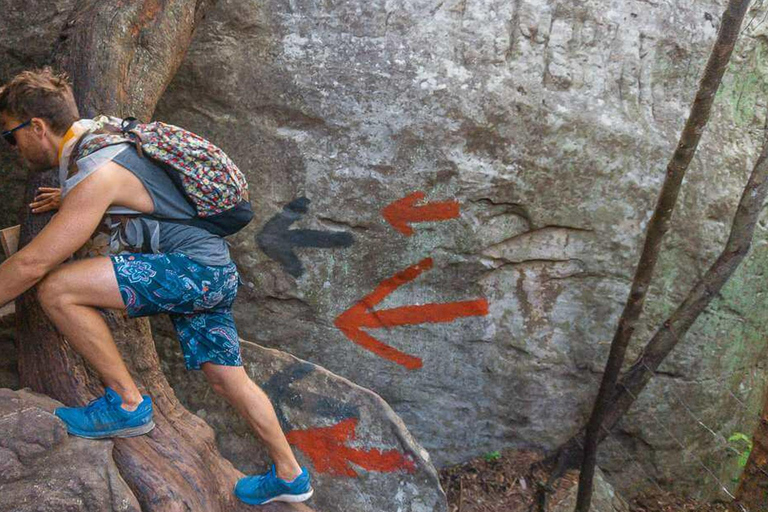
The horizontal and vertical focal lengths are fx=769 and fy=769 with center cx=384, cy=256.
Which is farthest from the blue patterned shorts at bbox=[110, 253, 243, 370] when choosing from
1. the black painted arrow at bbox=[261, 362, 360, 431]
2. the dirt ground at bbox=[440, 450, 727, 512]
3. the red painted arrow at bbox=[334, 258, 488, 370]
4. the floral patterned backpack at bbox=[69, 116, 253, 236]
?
the dirt ground at bbox=[440, 450, 727, 512]

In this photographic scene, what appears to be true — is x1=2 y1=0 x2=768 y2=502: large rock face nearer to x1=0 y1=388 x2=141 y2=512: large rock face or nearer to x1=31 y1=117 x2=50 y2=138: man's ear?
x1=31 y1=117 x2=50 y2=138: man's ear

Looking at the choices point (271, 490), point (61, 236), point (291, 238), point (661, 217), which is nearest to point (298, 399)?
point (271, 490)

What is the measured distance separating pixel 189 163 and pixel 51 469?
1.09 metres

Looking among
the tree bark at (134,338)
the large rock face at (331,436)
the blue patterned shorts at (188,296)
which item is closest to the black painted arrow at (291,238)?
the large rock face at (331,436)

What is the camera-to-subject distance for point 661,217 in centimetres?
378

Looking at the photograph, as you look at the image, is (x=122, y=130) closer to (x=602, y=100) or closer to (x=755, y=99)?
(x=602, y=100)

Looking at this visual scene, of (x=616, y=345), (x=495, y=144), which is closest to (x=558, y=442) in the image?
(x=616, y=345)

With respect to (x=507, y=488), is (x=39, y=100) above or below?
above

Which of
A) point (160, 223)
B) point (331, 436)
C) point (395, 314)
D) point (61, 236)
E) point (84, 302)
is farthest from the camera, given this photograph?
point (395, 314)

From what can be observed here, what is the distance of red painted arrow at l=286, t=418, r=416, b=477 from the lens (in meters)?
3.56

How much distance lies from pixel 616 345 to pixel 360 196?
158 cm

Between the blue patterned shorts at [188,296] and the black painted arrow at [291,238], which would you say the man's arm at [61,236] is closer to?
the blue patterned shorts at [188,296]

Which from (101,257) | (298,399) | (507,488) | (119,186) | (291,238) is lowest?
(507,488)

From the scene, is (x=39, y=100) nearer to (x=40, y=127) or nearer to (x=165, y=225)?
(x=40, y=127)
